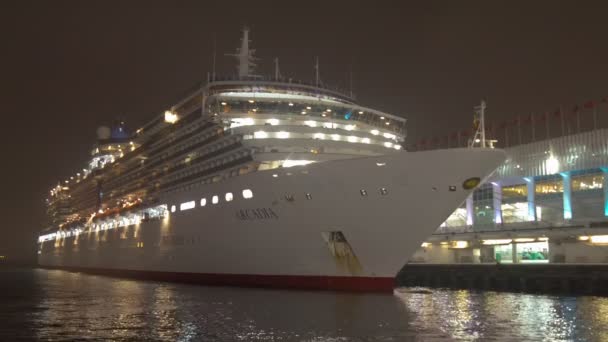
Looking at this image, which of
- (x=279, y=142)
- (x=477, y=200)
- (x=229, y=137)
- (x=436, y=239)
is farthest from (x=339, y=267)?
(x=477, y=200)

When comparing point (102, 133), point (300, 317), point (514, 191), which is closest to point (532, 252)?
point (514, 191)

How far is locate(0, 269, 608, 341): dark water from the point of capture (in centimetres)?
1673

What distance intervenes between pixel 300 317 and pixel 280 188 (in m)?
8.45

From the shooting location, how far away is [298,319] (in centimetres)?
1923

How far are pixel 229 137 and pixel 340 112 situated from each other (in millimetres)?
6169

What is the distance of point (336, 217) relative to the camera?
2575cm

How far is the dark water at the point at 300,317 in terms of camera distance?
16.7m

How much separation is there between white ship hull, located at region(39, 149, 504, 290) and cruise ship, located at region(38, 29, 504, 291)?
0.05m

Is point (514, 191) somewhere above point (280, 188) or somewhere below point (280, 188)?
above

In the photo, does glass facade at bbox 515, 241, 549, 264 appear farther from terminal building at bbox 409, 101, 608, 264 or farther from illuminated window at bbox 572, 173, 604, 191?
illuminated window at bbox 572, 173, 604, 191

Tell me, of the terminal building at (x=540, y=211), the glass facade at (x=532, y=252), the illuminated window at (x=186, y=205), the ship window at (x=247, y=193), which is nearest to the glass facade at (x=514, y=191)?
the terminal building at (x=540, y=211)

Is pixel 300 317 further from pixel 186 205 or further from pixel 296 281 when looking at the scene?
pixel 186 205

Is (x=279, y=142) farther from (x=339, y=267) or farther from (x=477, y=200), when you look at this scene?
(x=477, y=200)

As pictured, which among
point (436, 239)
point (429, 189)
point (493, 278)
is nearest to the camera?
point (429, 189)
